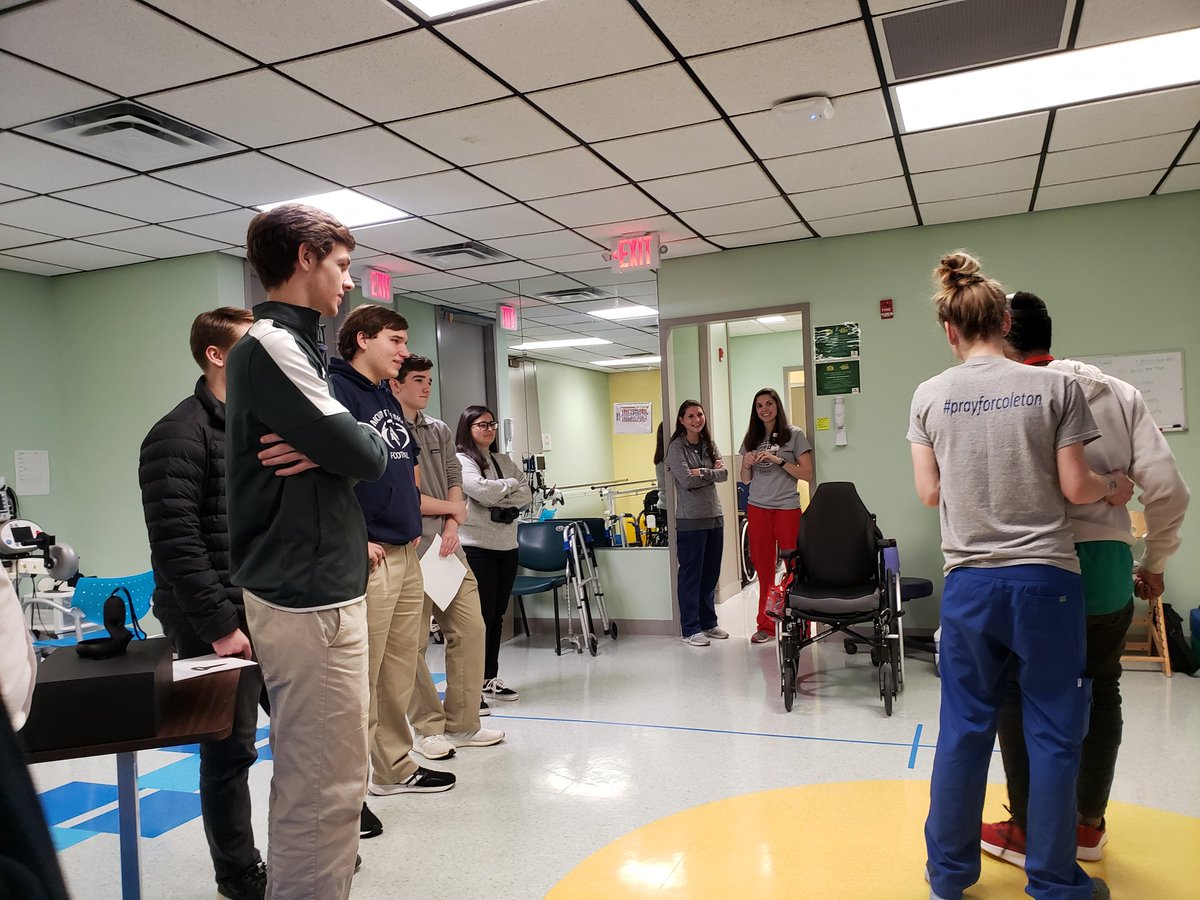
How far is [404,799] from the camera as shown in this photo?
3174mm

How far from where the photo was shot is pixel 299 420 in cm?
157

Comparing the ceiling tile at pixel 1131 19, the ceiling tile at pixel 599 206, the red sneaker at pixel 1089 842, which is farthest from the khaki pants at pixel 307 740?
the ceiling tile at pixel 599 206

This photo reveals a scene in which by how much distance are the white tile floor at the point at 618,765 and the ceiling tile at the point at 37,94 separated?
7.48ft

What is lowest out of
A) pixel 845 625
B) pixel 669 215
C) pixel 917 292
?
pixel 845 625

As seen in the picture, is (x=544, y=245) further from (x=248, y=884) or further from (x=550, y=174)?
(x=248, y=884)

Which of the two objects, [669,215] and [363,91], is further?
[669,215]

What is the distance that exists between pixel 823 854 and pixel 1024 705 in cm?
88

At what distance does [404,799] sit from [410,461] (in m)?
1.30

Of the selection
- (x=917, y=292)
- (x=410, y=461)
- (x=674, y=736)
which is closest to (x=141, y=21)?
(x=410, y=461)

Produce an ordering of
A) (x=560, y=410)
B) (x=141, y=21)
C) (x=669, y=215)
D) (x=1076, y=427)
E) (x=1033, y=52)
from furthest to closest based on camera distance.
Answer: (x=560, y=410), (x=669, y=215), (x=1033, y=52), (x=141, y=21), (x=1076, y=427)

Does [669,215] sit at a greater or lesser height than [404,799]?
greater

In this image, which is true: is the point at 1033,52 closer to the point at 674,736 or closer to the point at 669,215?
the point at 669,215

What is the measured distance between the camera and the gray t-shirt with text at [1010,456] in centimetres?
195

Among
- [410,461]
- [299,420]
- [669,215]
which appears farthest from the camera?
[669,215]
